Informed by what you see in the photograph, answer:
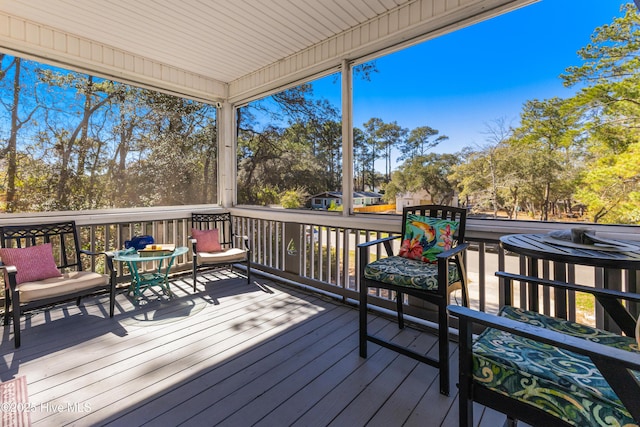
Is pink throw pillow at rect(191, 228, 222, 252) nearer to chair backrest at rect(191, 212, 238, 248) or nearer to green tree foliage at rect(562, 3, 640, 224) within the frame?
chair backrest at rect(191, 212, 238, 248)

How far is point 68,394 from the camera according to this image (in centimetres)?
179

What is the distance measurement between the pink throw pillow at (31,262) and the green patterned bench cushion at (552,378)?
3605mm

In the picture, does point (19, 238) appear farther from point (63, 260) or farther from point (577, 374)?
point (577, 374)

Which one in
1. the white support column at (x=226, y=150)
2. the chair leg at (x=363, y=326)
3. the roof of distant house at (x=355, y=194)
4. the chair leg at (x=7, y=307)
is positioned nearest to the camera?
the chair leg at (x=363, y=326)

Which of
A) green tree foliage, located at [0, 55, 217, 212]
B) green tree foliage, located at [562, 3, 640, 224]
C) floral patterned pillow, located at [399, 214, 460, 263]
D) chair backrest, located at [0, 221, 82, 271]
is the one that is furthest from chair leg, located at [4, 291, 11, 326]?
green tree foliage, located at [562, 3, 640, 224]

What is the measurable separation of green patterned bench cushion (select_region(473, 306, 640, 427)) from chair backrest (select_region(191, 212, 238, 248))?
3992 mm

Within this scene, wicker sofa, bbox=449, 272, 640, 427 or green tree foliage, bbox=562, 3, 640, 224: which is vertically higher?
green tree foliage, bbox=562, 3, 640, 224

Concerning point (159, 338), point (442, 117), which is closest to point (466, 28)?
point (442, 117)

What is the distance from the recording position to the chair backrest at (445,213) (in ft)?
7.50

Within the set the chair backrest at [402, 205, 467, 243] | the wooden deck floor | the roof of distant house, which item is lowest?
the wooden deck floor

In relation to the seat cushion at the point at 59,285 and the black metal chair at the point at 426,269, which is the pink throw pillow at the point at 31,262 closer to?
the seat cushion at the point at 59,285

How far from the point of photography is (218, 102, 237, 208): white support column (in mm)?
4949

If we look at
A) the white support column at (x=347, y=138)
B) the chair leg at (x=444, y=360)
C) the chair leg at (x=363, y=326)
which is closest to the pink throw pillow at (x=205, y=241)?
the white support column at (x=347, y=138)

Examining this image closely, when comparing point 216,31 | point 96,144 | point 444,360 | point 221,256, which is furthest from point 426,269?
point 96,144
